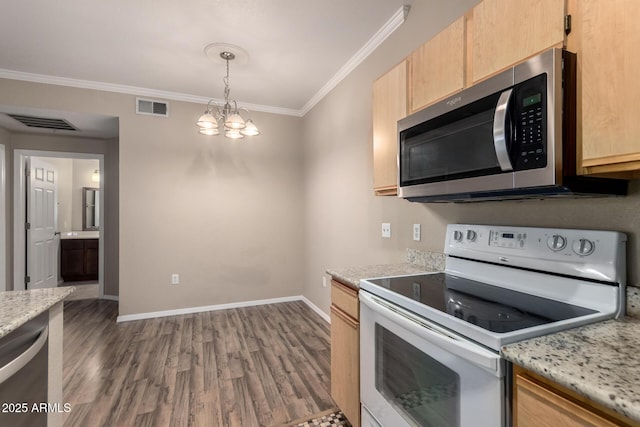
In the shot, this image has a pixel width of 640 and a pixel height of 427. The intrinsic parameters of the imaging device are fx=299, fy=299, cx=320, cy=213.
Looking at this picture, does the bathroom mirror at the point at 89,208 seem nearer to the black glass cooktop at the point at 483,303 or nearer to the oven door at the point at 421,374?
the oven door at the point at 421,374

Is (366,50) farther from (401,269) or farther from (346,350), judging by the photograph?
(346,350)

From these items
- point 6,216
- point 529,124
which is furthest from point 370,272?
point 6,216

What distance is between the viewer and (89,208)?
619 centimetres

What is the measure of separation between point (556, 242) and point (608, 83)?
0.59 meters

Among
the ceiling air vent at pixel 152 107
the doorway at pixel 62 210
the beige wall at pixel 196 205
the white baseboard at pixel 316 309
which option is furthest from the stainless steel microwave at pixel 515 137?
the doorway at pixel 62 210

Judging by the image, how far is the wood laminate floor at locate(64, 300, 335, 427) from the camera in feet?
6.26

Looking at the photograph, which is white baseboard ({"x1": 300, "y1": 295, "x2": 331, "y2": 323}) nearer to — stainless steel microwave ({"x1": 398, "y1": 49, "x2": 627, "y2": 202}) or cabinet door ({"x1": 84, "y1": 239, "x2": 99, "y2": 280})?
stainless steel microwave ({"x1": 398, "y1": 49, "x2": 627, "y2": 202})

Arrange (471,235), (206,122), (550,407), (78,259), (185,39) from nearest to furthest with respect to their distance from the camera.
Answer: (550,407) < (471,235) < (185,39) < (206,122) < (78,259)

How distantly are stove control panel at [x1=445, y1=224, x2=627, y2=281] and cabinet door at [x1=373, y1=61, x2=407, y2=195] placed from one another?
1.65 feet

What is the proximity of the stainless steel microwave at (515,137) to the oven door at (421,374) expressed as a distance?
1.92 ft

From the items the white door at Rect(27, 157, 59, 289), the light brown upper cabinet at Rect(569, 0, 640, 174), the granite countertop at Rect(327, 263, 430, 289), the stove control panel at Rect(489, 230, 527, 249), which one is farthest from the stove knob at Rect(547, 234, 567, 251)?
the white door at Rect(27, 157, 59, 289)

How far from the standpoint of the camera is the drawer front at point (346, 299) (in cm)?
162

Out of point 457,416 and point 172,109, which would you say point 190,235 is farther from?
point 457,416

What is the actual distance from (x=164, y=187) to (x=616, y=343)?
13.0ft
